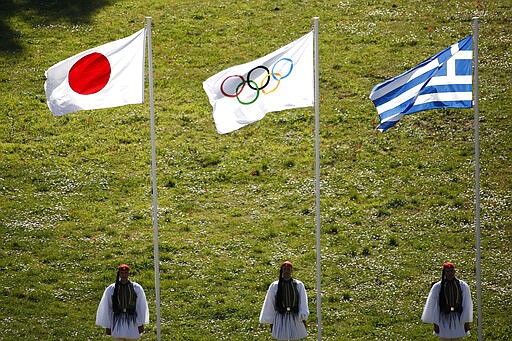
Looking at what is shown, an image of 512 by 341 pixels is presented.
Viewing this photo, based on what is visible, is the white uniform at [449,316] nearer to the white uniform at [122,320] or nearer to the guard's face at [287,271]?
the guard's face at [287,271]

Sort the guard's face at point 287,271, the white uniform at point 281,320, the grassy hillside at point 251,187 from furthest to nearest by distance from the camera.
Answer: the grassy hillside at point 251,187 < the white uniform at point 281,320 < the guard's face at point 287,271

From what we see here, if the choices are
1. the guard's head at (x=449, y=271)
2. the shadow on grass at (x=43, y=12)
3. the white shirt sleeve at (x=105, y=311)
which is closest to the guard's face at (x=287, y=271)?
the guard's head at (x=449, y=271)

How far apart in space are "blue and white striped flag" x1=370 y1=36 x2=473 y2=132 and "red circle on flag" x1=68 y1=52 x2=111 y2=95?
5.07 m

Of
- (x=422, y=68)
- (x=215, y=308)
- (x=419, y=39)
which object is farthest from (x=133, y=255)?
(x=419, y=39)

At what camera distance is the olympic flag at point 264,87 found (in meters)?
16.8

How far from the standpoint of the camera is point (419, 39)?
31172 mm

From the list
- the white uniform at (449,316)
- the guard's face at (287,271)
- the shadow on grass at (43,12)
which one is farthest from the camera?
the shadow on grass at (43,12)

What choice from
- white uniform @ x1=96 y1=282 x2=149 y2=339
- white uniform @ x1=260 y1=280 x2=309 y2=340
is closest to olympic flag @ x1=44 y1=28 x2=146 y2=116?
white uniform @ x1=96 y1=282 x2=149 y2=339

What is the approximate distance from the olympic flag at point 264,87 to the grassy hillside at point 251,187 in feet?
16.9

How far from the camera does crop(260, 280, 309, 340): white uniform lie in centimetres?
1736

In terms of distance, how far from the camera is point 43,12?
34.8 m

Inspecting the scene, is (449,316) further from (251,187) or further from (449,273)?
(251,187)

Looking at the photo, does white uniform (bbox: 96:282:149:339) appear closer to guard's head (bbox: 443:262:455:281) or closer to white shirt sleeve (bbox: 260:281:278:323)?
white shirt sleeve (bbox: 260:281:278:323)

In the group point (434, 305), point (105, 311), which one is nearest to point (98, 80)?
point (105, 311)
